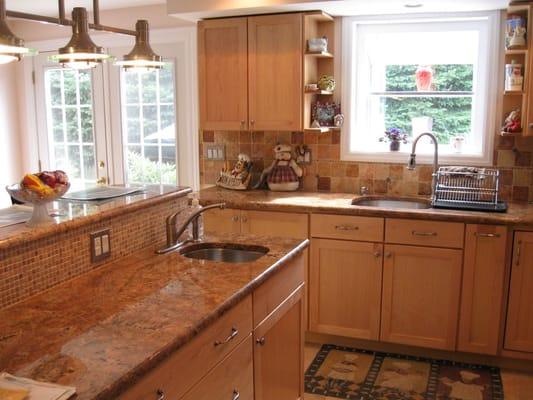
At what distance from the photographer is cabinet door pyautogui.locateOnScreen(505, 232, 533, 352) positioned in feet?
10.0

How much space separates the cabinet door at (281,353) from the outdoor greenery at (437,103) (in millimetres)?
1846

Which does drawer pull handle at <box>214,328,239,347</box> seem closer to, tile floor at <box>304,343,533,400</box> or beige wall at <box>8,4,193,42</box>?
tile floor at <box>304,343,533,400</box>

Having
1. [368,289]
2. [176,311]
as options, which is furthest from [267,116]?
[176,311]

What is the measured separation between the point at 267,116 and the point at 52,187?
203cm

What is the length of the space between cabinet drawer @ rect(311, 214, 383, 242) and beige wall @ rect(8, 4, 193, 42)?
196cm

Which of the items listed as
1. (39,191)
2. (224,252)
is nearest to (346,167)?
(224,252)

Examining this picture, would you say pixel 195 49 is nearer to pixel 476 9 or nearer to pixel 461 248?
pixel 476 9

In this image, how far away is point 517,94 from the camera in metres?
3.29

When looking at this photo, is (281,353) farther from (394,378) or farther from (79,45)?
(79,45)

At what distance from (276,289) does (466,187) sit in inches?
70.0

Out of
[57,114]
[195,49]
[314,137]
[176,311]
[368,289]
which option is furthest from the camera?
[57,114]

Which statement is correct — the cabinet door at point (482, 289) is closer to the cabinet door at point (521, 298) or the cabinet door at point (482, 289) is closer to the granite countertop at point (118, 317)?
the cabinet door at point (521, 298)

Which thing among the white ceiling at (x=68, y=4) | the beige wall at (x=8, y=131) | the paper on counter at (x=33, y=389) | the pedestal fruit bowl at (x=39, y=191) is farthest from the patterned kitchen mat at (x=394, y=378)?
the beige wall at (x=8, y=131)

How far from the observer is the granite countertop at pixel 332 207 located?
307 centimetres
